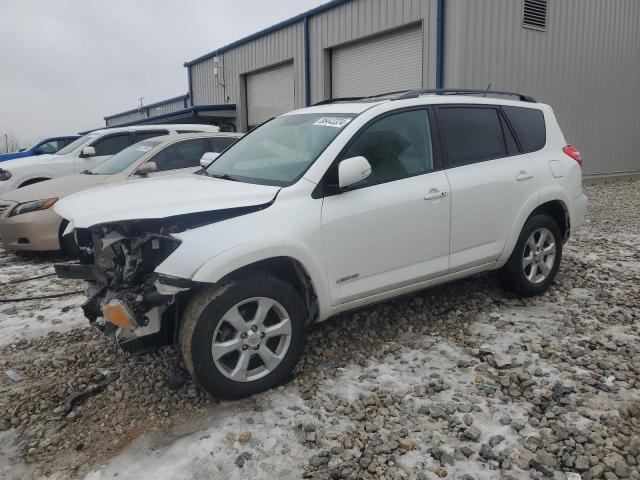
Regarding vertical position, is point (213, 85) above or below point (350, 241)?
above

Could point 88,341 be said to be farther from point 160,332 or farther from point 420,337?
point 420,337

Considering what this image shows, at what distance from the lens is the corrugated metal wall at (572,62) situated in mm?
11602

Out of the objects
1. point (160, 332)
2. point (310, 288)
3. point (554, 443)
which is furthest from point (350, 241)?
point (554, 443)

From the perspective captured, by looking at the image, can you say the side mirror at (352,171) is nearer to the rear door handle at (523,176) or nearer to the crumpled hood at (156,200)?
the crumpled hood at (156,200)

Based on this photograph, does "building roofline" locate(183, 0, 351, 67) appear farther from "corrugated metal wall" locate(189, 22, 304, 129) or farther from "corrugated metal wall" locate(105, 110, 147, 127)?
"corrugated metal wall" locate(105, 110, 147, 127)

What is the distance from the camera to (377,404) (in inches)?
122

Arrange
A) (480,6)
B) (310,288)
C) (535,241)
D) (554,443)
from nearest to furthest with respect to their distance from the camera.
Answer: (554,443), (310,288), (535,241), (480,6)

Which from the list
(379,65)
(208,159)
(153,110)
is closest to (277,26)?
(379,65)

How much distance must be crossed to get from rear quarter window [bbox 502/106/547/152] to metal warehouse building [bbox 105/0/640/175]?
7103 millimetres

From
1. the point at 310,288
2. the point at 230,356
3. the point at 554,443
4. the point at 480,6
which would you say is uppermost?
the point at 480,6

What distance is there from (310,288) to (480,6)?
1040cm

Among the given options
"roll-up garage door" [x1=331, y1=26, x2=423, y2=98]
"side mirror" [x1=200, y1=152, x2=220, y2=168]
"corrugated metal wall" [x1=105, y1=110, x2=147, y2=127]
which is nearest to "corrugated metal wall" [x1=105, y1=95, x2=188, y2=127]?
"corrugated metal wall" [x1=105, y1=110, x2=147, y2=127]

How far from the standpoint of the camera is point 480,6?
11.5m

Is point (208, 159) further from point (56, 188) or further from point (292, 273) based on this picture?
point (56, 188)
